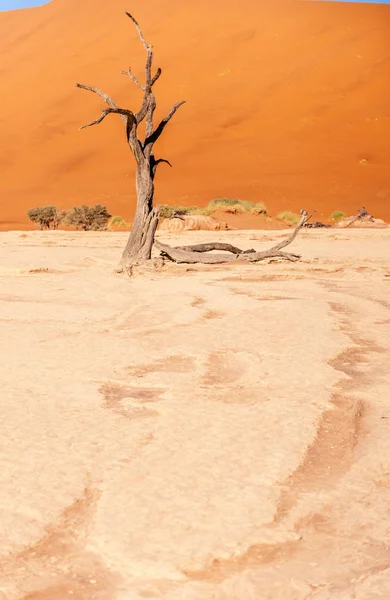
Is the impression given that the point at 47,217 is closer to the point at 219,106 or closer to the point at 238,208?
the point at 238,208

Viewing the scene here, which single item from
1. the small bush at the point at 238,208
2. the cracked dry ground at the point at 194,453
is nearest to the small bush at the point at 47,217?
the small bush at the point at 238,208

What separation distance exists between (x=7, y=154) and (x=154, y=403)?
3800cm

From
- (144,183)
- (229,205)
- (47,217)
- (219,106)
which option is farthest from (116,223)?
(219,106)

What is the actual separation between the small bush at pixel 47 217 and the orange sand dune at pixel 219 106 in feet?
4.85

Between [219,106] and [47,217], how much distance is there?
2032 centimetres

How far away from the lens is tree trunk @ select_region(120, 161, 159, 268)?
36.0 ft

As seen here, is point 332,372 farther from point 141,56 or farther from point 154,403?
point 141,56

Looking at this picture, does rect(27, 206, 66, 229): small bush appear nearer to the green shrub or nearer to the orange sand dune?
the orange sand dune

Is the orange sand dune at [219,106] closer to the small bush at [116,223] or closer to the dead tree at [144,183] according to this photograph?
the small bush at [116,223]

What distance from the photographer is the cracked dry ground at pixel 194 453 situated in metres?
2.28

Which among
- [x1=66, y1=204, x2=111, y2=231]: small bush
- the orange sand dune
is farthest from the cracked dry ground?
the orange sand dune

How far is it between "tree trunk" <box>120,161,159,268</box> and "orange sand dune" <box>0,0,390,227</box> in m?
14.9

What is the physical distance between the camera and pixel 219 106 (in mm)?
41875

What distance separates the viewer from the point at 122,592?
2.14 m
